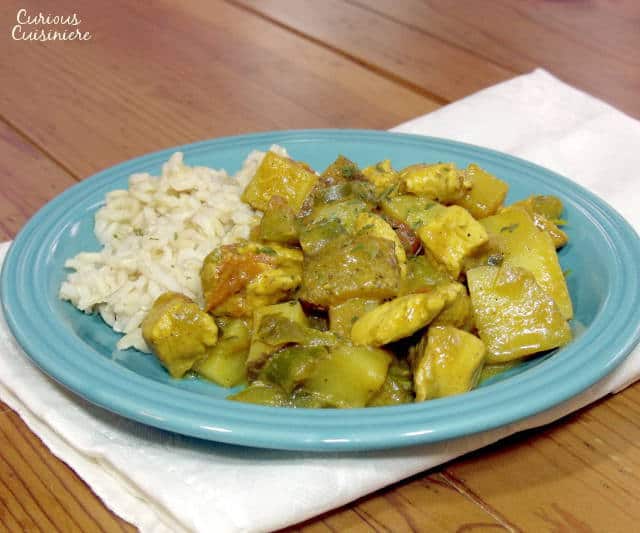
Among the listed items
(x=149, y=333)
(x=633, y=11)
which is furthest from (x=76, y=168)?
(x=633, y=11)

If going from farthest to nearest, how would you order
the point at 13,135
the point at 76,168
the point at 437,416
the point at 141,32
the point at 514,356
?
the point at 141,32 → the point at 13,135 → the point at 76,168 → the point at 514,356 → the point at 437,416

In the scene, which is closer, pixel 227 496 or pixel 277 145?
pixel 227 496

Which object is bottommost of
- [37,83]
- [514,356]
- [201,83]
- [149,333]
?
[37,83]

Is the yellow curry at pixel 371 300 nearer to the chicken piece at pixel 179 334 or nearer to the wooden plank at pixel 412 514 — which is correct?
the chicken piece at pixel 179 334

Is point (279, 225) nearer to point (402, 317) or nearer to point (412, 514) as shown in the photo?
point (402, 317)

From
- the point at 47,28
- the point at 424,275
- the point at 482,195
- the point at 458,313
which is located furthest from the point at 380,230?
the point at 47,28

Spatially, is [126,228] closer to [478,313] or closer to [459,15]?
[478,313]
